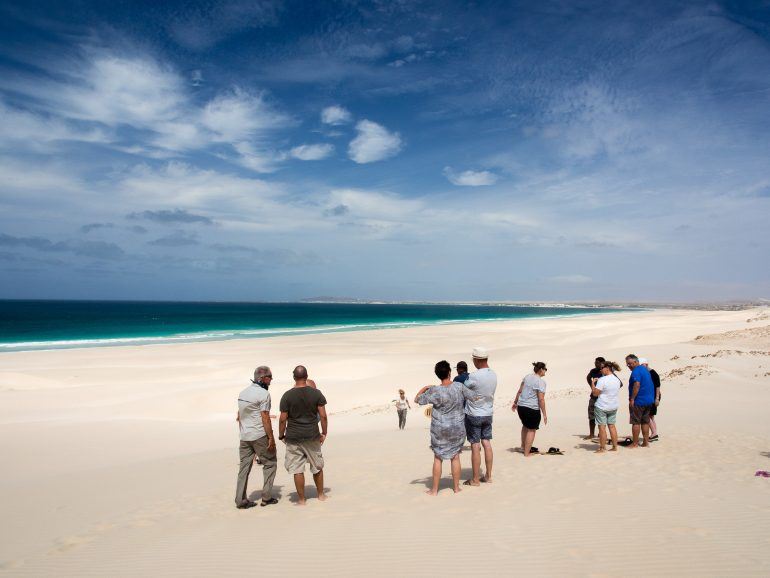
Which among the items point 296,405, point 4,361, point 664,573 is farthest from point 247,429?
point 4,361

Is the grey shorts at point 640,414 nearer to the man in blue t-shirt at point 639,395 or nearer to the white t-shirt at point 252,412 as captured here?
the man in blue t-shirt at point 639,395

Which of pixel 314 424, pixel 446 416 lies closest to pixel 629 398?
pixel 446 416

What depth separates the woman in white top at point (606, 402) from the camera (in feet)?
29.2

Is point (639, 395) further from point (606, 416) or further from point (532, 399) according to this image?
point (532, 399)

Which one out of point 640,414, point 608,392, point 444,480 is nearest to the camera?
point 444,480

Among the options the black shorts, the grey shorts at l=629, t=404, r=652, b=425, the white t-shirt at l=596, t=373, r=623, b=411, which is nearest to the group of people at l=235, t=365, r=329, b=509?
the black shorts

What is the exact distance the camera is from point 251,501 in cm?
699

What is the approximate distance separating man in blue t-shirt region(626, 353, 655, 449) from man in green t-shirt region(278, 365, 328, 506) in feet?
19.4

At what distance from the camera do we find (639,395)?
29.5 feet

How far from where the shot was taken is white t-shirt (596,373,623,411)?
8883mm

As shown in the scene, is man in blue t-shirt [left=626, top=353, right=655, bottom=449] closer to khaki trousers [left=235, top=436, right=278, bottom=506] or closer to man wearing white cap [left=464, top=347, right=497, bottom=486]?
man wearing white cap [left=464, top=347, right=497, bottom=486]

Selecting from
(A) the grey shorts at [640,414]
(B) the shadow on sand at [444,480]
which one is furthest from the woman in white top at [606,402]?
(B) the shadow on sand at [444,480]

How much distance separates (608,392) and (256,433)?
20.9ft

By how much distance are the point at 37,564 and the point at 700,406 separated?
15.6 metres
